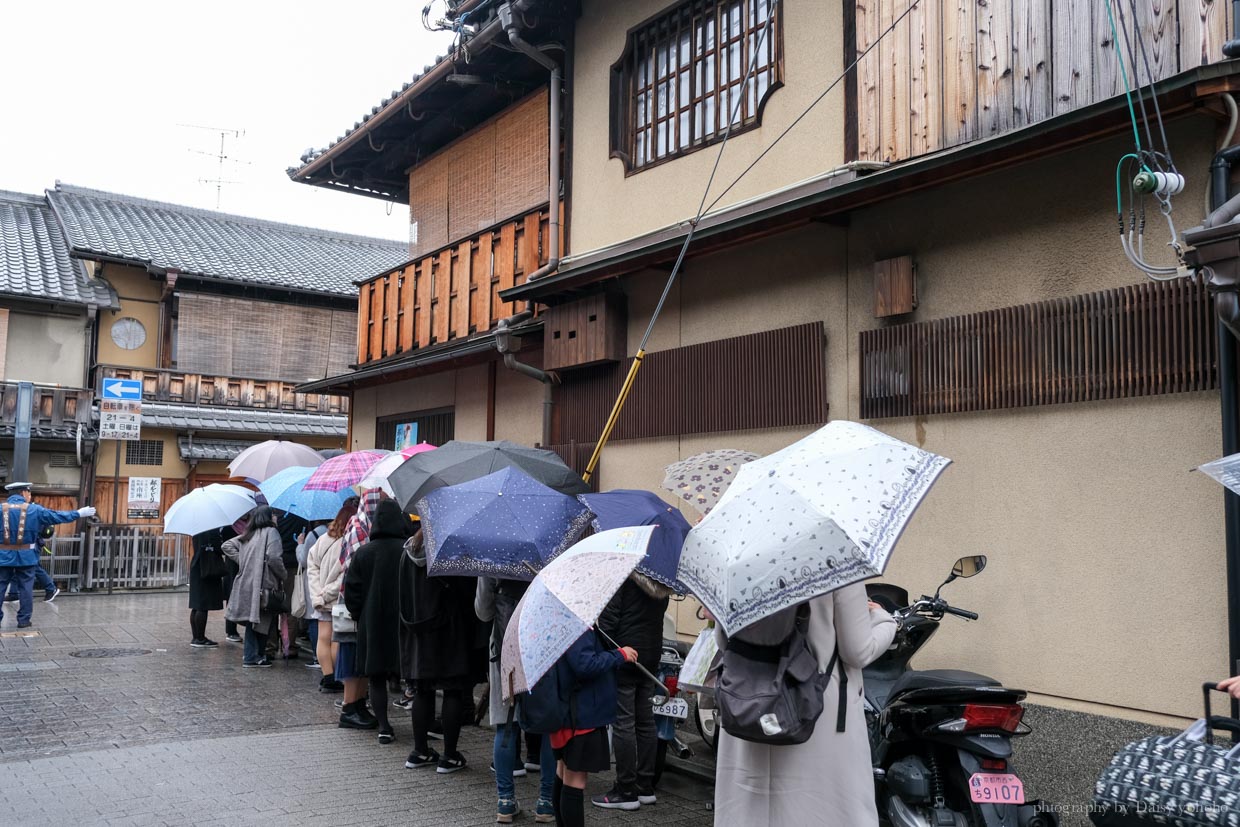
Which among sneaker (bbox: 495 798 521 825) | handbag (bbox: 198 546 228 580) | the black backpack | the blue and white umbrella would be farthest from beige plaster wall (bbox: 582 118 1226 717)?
handbag (bbox: 198 546 228 580)

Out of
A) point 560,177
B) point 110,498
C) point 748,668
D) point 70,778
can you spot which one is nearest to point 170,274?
point 110,498

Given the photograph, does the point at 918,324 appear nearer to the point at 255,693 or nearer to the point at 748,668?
the point at 748,668

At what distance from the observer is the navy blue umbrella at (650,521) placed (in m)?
7.28

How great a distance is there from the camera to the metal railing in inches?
955

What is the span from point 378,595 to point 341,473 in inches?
135

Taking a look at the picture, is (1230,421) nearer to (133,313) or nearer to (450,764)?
(450,764)

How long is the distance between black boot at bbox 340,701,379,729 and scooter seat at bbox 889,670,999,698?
18.1 feet

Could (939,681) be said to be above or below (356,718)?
above

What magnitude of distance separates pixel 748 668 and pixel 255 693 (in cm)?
842

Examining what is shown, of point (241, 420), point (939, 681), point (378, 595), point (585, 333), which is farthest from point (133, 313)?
point (939, 681)

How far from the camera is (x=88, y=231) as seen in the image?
32062mm

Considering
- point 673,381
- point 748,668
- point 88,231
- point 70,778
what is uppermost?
point 88,231

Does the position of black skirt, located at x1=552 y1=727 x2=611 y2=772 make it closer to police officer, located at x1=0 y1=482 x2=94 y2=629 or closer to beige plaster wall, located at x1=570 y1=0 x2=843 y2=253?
beige plaster wall, located at x1=570 y1=0 x2=843 y2=253

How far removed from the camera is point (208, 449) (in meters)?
29.6
